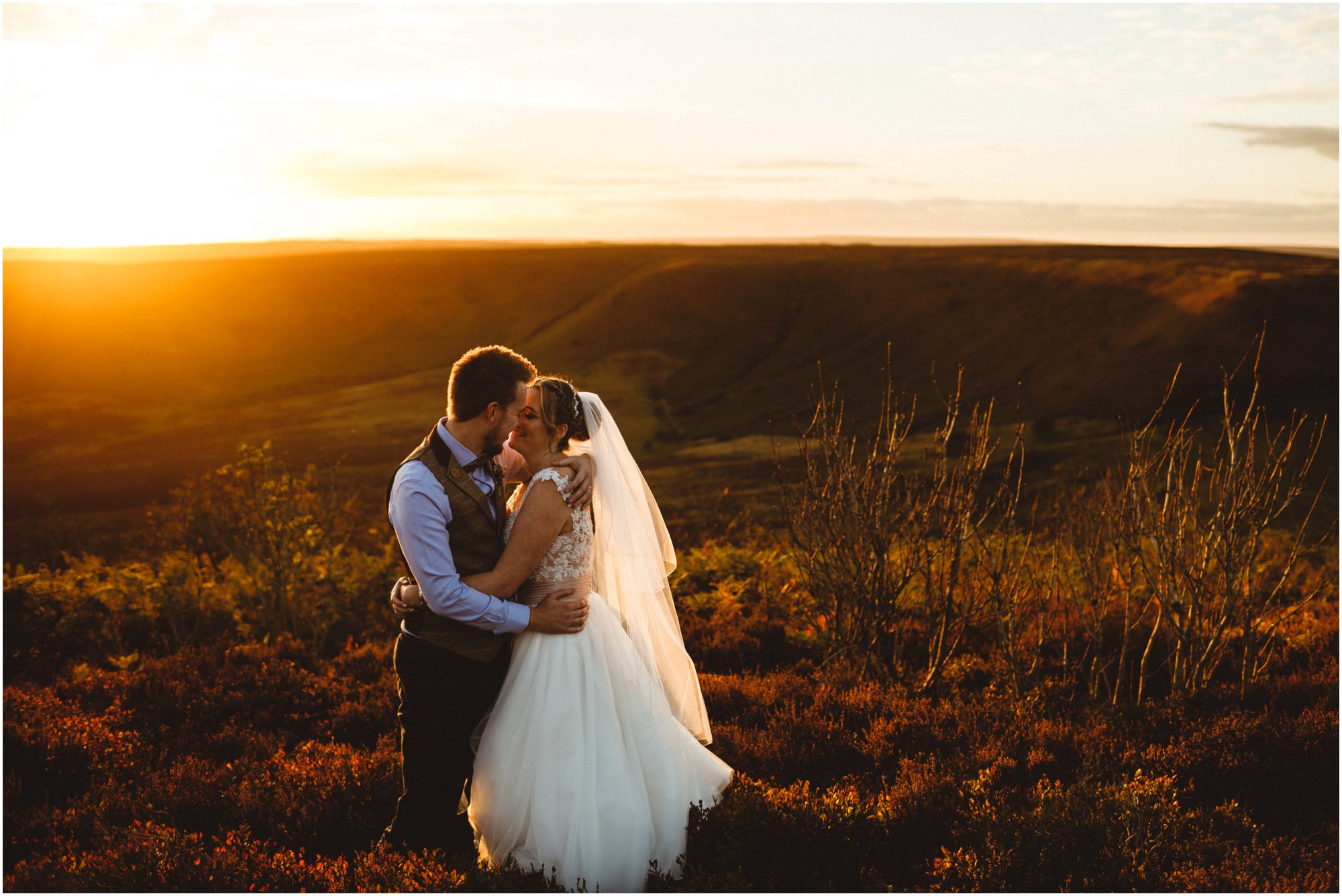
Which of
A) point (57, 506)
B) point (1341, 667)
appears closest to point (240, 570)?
point (1341, 667)

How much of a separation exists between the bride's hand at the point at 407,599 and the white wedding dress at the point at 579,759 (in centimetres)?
50

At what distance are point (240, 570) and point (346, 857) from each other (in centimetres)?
623

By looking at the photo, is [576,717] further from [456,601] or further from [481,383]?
[481,383]

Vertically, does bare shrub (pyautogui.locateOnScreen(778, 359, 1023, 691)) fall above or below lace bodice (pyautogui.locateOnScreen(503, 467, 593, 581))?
below

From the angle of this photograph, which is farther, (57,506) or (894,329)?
(894,329)

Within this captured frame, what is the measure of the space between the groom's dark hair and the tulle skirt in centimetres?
114

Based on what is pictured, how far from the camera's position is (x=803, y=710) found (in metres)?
6.16

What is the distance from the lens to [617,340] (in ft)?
278

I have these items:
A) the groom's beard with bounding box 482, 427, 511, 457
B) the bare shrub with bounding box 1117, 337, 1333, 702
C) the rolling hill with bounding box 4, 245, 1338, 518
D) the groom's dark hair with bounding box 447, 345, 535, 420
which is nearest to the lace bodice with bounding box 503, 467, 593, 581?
the groom's beard with bounding box 482, 427, 511, 457

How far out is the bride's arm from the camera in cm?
412

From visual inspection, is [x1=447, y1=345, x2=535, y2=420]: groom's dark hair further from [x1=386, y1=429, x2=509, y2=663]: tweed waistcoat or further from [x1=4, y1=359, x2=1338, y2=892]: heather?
[x1=4, y1=359, x2=1338, y2=892]: heather

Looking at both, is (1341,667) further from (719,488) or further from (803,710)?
(719,488)

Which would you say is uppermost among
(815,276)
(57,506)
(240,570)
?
(815,276)

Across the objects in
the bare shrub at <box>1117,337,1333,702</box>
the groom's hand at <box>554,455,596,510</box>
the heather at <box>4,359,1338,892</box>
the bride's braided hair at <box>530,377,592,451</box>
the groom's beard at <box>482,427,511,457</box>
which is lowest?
the heather at <box>4,359,1338,892</box>
